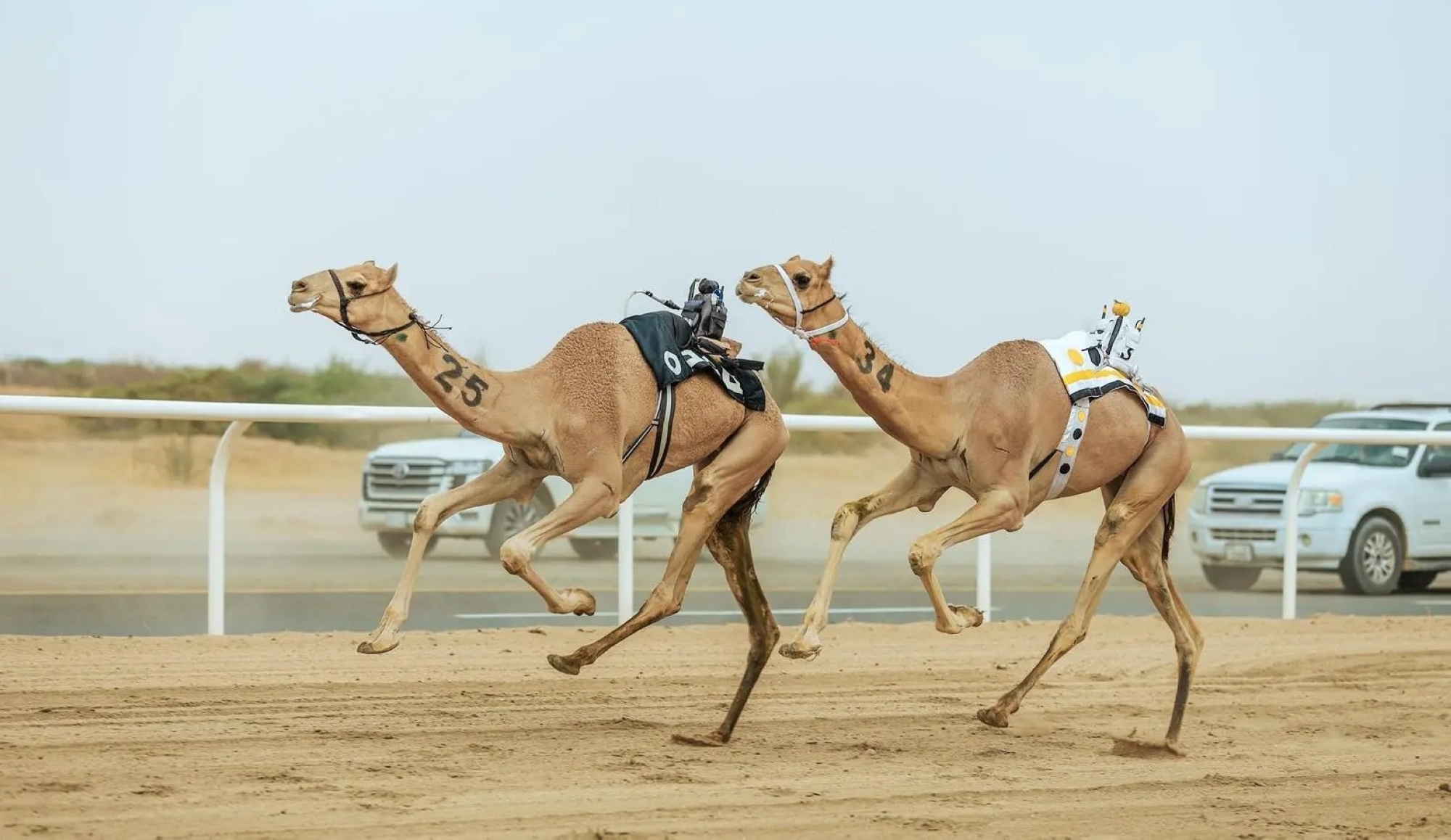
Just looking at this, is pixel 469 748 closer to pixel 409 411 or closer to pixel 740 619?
pixel 409 411

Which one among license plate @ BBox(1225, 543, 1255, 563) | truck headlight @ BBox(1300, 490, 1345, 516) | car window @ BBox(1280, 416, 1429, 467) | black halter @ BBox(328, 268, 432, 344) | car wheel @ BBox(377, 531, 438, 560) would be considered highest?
black halter @ BBox(328, 268, 432, 344)

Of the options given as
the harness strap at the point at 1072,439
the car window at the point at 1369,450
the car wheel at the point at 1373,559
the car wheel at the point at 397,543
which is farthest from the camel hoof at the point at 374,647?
the car wheel at the point at 1373,559

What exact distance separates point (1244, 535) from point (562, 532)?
38.2 ft

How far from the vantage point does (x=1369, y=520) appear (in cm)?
1822

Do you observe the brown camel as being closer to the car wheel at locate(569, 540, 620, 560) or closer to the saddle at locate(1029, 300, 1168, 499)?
the saddle at locate(1029, 300, 1168, 499)

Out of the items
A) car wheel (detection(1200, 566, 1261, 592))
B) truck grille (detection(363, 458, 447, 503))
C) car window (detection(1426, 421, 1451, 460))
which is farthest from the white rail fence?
car window (detection(1426, 421, 1451, 460))

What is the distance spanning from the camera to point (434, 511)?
26.0ft

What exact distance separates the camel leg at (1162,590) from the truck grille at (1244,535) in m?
8.69

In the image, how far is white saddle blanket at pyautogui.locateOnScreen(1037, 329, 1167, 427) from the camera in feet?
29.1

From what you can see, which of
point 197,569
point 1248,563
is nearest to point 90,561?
point 197,569

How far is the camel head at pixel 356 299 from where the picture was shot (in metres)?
7.56

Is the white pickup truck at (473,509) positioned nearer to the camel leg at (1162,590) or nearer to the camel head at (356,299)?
the camel leg at (1162,590)

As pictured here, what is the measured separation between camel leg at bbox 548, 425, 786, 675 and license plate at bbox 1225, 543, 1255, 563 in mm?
10250

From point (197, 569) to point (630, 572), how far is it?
9.74 metres
